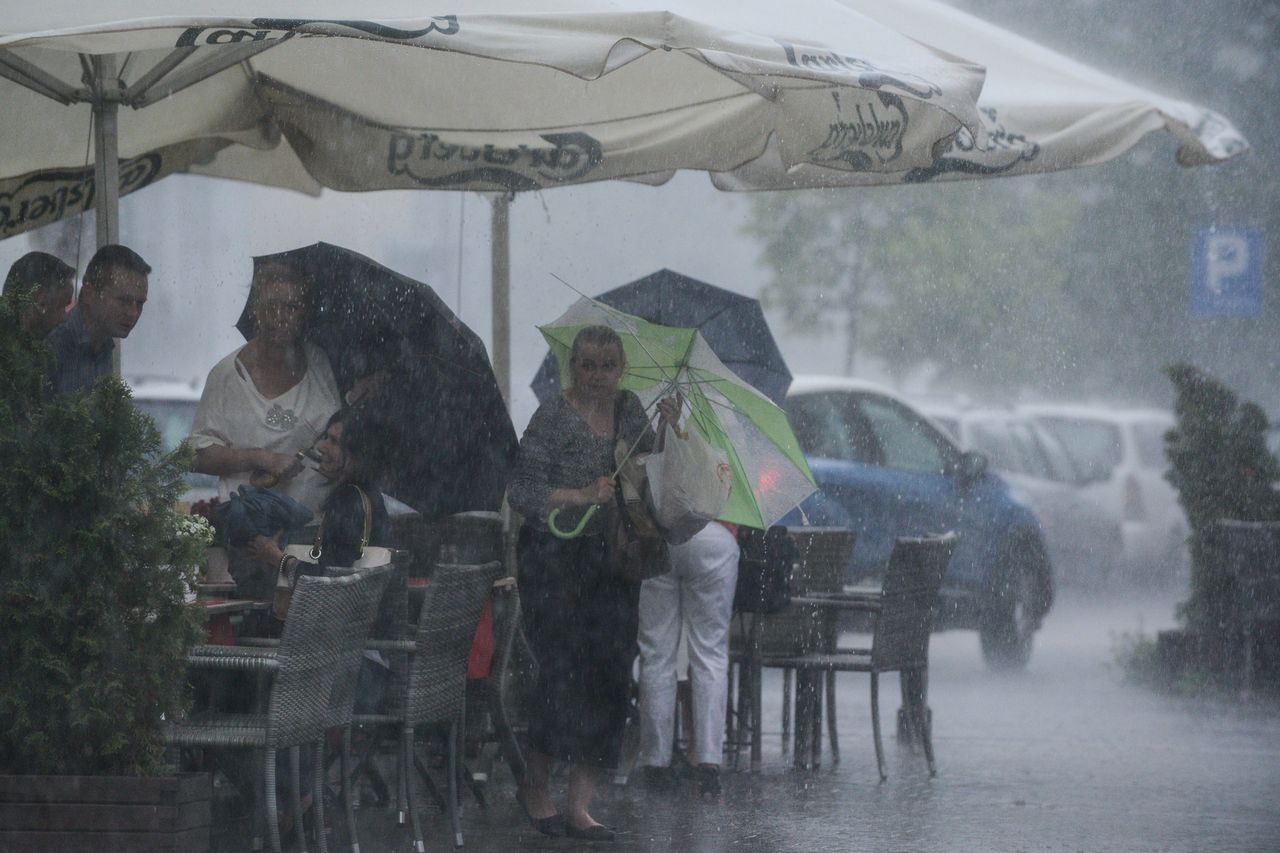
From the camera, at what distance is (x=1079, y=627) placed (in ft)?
58.8

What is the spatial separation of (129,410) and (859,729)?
588 cm

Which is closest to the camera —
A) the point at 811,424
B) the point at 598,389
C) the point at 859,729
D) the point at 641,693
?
the point at 598,389

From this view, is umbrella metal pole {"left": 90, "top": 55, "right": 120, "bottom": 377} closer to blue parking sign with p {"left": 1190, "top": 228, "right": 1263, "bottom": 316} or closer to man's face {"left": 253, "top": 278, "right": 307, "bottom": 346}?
man's face {"left": 253, "top": 278, "right": 307, "bottom": 346}

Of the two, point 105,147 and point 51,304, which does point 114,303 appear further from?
point 105,147

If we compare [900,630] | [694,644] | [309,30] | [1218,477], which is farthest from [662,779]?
[1218,477]

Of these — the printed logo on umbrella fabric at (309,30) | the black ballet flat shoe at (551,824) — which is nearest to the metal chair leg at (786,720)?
the black ballet flat shoe at (551,824)

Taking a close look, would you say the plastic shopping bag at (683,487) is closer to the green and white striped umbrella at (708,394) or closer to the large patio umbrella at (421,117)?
the green and white striped umbrella at (708,394)

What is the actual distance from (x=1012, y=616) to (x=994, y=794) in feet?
20.8

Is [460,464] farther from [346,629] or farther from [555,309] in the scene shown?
[555,309]

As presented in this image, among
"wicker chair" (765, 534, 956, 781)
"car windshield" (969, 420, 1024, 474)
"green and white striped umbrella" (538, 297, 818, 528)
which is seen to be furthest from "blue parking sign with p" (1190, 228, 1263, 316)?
"green and white striped umbrella" (538, 297, 818, 528)

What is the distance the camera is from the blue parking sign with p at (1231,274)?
45.5ft

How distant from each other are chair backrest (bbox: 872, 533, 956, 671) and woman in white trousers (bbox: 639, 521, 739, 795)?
28.1 inches

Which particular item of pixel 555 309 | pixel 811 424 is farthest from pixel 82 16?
pixel 555 309

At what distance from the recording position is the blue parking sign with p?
13875 mm
